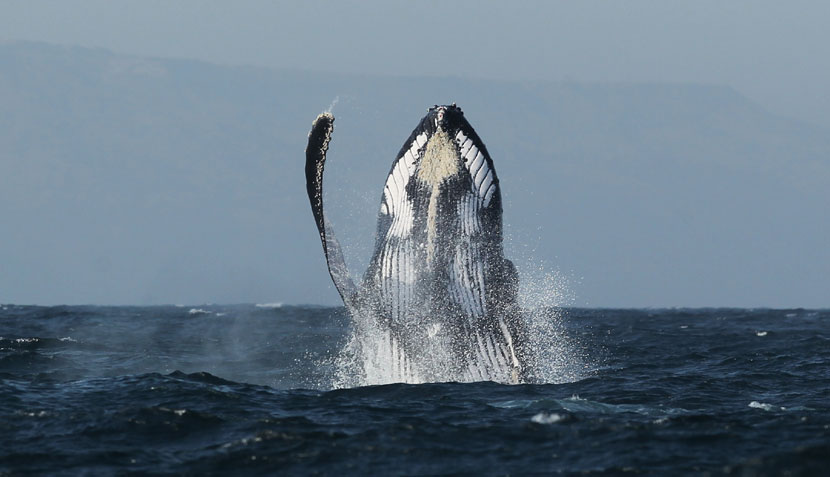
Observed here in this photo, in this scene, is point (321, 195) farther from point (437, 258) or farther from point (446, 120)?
point (446, 120)

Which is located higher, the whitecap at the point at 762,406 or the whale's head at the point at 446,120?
the whale's head at the point at 446,120

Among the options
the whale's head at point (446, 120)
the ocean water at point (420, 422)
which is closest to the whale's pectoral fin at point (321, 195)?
the whale's head at point (446, 120)

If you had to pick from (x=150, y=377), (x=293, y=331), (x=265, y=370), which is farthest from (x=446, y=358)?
(x=293, y=331)

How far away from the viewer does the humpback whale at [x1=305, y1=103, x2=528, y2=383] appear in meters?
14.4

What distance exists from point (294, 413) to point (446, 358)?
100 inches

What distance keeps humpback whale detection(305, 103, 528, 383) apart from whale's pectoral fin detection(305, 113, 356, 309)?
15 millimetres

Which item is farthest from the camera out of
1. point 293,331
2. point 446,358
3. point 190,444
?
point 293,331

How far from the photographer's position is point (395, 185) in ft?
48.7

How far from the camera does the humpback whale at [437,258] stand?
14.4 meters

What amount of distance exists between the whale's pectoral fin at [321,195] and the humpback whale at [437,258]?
0.05 feet

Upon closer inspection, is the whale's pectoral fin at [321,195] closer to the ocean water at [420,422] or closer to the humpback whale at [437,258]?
the humpback whale at [437,258]

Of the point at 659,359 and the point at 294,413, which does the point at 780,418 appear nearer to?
the point at 294,413

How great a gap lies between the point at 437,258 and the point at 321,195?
1.92 metres

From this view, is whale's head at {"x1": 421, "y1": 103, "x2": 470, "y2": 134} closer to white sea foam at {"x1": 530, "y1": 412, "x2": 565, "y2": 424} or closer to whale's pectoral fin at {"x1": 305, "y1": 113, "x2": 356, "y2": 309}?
whale's pectoral fin at {"x1": 305, "y1": 113, "x2": 356, "y2": 309}
